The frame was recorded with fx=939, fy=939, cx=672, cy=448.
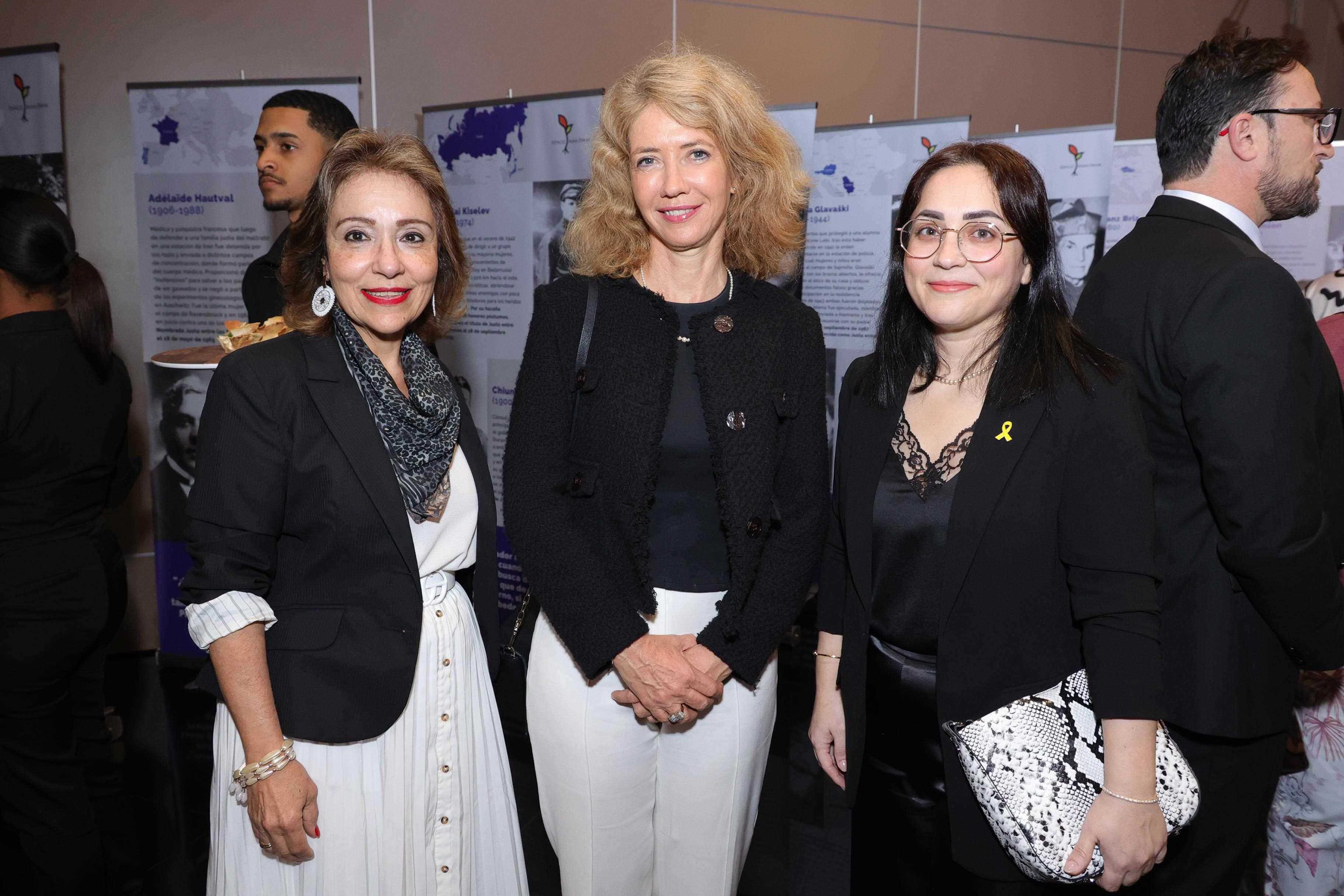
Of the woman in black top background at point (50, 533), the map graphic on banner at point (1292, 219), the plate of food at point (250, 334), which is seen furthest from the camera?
the map graphic on banner at point (1292, 219)

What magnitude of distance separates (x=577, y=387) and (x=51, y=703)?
2.22 m

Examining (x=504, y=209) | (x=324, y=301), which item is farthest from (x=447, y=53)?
(x=324, y=301)

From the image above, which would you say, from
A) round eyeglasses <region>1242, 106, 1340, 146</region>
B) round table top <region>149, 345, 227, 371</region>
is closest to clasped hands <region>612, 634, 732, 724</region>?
round table top <region>149, 345, 227, 371</region>

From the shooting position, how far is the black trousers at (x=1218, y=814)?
1.93 m

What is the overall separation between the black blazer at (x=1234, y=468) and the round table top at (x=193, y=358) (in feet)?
7.56

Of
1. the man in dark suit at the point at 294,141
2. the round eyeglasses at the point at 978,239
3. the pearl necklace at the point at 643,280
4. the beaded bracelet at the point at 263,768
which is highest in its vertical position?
the man in dark suit at the point at 294,141

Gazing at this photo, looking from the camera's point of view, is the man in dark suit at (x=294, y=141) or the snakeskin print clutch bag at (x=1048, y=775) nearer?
the snakeskin print clutch bag at (x=1048, y=775)

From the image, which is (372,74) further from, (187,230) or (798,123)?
(798,123)

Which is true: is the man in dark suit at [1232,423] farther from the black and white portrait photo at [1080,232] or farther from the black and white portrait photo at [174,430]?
the black and white portrait photo at [174,430]

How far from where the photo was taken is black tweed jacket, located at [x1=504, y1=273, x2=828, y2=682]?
6.11ft

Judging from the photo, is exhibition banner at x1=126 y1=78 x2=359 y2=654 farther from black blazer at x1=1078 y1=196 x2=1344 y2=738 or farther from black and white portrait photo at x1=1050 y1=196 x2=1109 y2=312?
black blazer at x1=1078 y1=196 x2=1344 y2=738

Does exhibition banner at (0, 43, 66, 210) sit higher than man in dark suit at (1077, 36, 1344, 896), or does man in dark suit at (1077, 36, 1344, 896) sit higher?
exhibition banner at (0, 43, 66, 210)

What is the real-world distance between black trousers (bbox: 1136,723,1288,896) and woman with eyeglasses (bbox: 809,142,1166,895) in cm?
53

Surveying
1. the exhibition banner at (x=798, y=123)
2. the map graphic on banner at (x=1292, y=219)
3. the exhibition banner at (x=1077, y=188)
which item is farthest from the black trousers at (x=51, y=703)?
the map graphic on banner at (x=1292, y=219)
